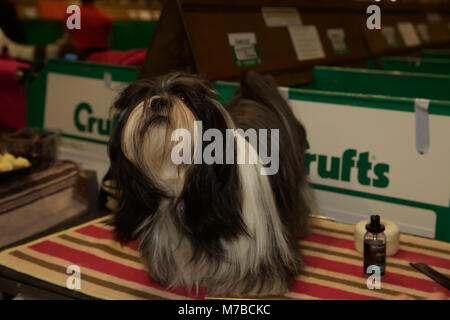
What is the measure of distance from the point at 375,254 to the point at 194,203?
733 mm

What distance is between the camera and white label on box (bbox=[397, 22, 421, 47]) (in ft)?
18.0

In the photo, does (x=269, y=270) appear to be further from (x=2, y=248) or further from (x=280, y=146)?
(x=2, y=248)

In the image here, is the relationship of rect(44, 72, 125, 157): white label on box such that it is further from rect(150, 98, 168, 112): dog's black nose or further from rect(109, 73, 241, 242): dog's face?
rect(150, 98, 168, 112): dog's black nose

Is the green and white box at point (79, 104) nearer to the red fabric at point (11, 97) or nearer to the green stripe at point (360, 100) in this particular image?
the red fabric at point (11, 97)

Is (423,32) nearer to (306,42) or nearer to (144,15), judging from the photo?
(306,42)

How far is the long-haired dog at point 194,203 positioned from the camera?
1.63 metres

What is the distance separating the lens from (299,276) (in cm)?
202

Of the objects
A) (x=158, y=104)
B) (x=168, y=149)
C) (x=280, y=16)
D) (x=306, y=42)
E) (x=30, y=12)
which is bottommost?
(x=168, y=149)

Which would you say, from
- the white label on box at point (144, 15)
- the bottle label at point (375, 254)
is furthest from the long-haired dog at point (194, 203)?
the white label on box at point (144, 15)

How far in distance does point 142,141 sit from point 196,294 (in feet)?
1.89

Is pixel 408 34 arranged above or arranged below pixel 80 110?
above

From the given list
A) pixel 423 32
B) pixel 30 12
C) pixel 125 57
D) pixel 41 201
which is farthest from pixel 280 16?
pixel 30 12

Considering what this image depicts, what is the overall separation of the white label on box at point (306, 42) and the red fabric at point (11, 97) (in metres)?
1.82
